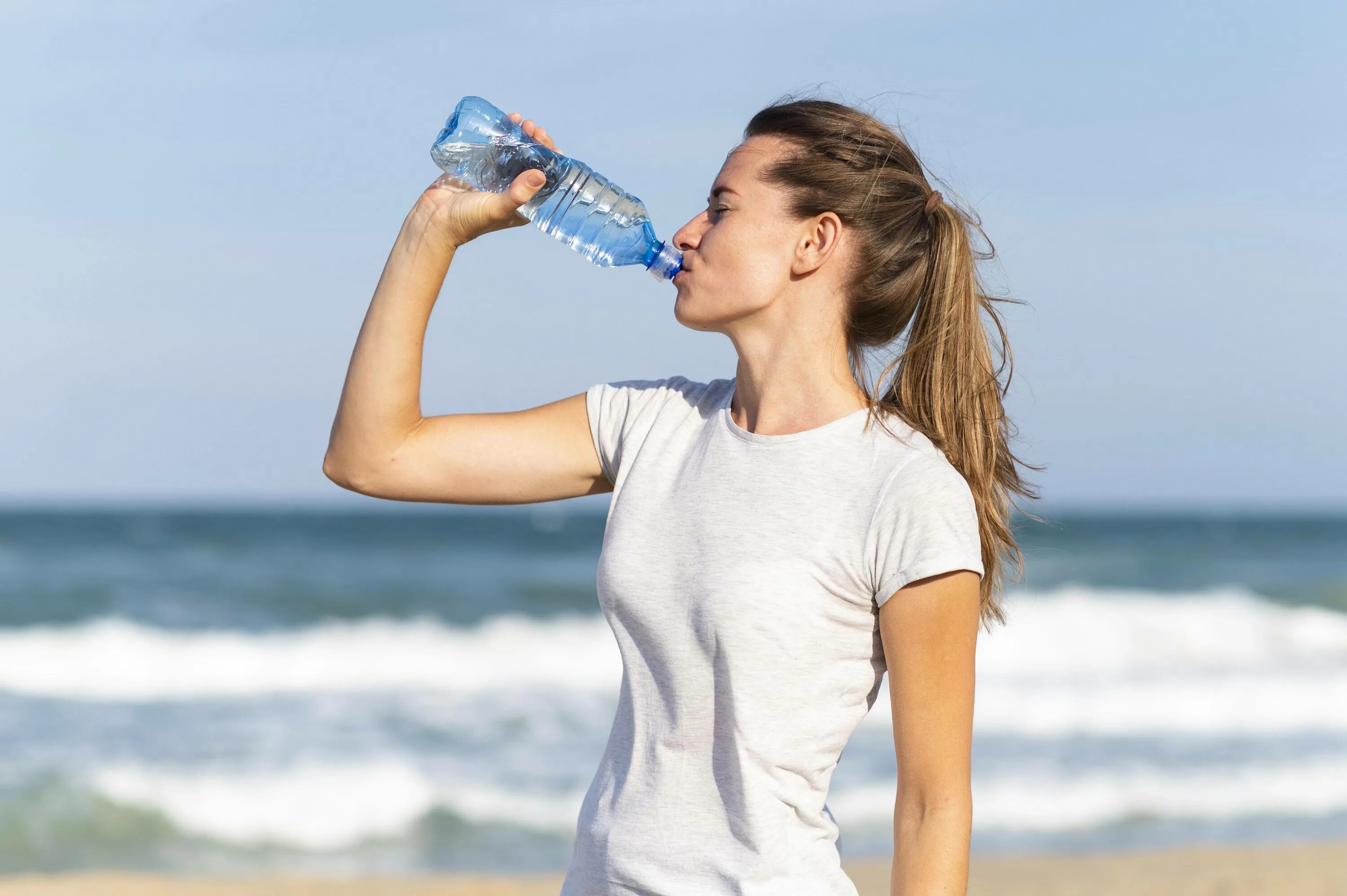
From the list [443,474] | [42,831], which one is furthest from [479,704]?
[443,474]

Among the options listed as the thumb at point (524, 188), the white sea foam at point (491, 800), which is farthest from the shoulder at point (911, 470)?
the white sea foam at point (491, 800)

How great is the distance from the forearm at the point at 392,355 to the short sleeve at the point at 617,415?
1.01 ft

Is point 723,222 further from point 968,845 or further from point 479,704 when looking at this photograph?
point 479,704

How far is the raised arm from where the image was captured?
6.75ft

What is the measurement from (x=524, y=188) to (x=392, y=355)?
1.19ft

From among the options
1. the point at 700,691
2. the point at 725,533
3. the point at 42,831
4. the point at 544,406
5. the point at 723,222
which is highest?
the point at 723,222

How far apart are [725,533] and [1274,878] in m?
5.40

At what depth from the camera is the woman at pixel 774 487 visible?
1.72 metres

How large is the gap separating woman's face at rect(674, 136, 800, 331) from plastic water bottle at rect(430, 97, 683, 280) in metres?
0.23

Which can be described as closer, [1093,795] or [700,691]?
[700,691]

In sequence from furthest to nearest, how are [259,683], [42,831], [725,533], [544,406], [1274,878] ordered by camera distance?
[259,683] → [42,831] → [1274,878] → [544,406] → [725,533]

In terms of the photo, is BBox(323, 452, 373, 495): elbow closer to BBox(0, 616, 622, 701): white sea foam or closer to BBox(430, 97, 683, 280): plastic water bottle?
BBox(430, 97, 683, 280): plastic water bottle

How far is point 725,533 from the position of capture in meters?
1.81

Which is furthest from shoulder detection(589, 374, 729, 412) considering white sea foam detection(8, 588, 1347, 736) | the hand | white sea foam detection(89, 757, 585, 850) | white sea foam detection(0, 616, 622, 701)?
white sea foam detection(0, 616, 622, 701)
